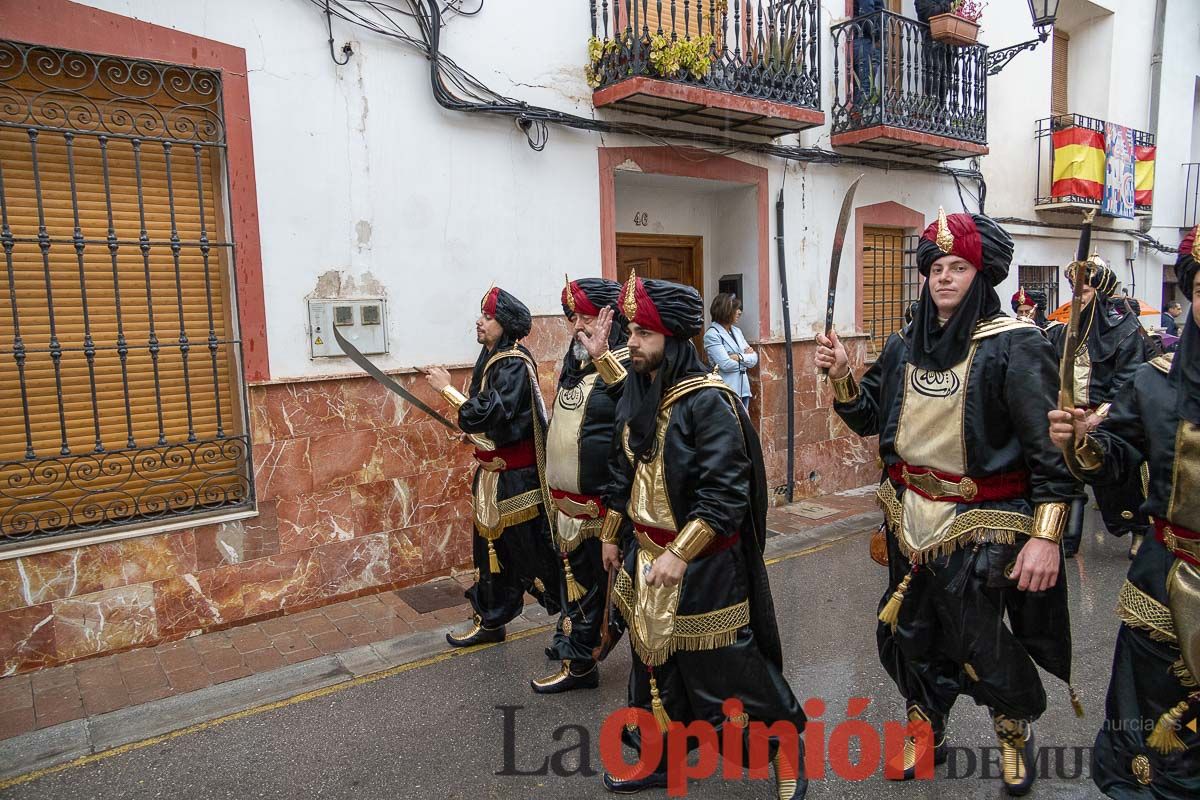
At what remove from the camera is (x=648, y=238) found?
812 cm

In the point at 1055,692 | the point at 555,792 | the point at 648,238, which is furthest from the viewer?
the point at 648,238

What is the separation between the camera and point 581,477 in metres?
3.88

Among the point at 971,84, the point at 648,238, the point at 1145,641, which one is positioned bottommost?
the point at 1145,641

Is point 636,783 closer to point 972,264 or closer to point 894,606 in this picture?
point 894,606

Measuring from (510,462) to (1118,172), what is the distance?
1160 centimetres

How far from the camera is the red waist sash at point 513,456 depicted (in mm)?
4414

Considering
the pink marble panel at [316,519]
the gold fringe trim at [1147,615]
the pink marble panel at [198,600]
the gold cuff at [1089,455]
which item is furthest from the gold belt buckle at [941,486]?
the pink marble panel at [198,600]

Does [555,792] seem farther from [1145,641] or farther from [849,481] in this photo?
[849,481]

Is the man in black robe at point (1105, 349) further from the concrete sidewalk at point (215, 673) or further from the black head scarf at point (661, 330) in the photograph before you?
the concrete sidewalk at point (215, 673)

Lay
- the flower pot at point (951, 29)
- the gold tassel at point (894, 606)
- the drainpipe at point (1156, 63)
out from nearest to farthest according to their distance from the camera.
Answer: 1. the gold tassel at point (894, 606)
2. the flower pot at point (951, 29)
3. the drainpipe at point (1156, 63)

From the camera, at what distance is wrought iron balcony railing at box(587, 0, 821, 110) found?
6473 mm

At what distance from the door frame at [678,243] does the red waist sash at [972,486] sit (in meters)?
5.27

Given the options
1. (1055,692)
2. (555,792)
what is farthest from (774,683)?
(1055,692)

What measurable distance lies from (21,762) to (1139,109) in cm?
1552
